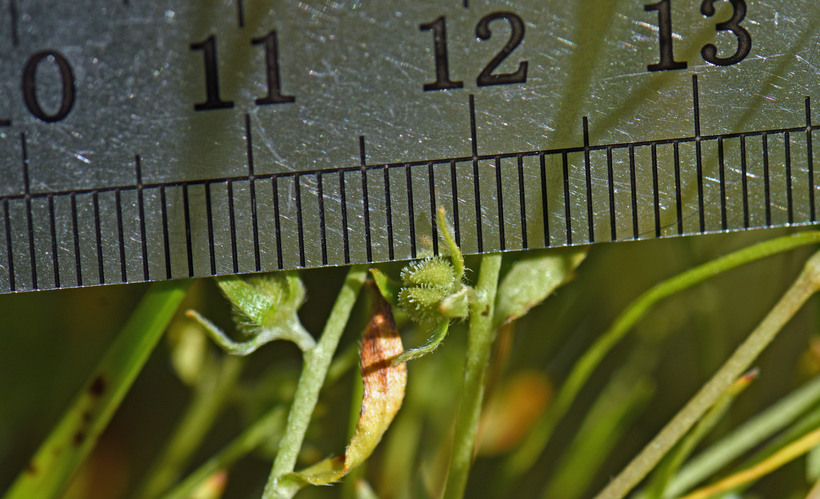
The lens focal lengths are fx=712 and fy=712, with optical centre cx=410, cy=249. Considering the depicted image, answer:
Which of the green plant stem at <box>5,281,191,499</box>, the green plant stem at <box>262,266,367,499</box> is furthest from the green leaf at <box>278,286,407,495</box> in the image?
the green plant stem at <box>5,281,191,499</box>

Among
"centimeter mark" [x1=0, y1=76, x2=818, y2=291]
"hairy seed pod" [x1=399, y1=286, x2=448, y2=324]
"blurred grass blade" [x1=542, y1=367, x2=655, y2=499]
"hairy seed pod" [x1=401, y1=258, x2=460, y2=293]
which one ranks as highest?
"centimeter mark" [x1=0, y1=76, x2=818, y2=291]

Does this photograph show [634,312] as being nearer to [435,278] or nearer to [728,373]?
[728,373]

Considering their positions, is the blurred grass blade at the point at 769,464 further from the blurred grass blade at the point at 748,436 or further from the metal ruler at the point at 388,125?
the metal ruler at the point at 388,125

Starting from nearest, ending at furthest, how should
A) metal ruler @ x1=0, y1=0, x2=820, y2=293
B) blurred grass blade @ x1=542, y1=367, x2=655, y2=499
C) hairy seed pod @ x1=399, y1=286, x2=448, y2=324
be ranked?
hairy seed pod @ x1=399, y1=286, x2=448, y2=324 → metal ruler @ x1=0, y1=0, x2=820, y2=293 → blurred grass blade @ x1=542, y1=367, x2=655, y2=499

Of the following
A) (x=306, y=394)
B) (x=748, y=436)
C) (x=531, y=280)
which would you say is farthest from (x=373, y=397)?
(x=748, y=436)

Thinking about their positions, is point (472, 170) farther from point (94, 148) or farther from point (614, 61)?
point (94, 148)

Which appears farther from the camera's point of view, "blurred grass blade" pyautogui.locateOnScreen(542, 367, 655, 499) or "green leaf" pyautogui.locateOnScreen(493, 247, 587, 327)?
"blurred grass blade" pyautogui.locateOnScreen(542, 367, 655, 499)

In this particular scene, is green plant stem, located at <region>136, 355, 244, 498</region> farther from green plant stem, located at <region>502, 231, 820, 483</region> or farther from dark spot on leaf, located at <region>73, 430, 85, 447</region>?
green plant stem, located at <region>502, 231, 820, 483</region>
